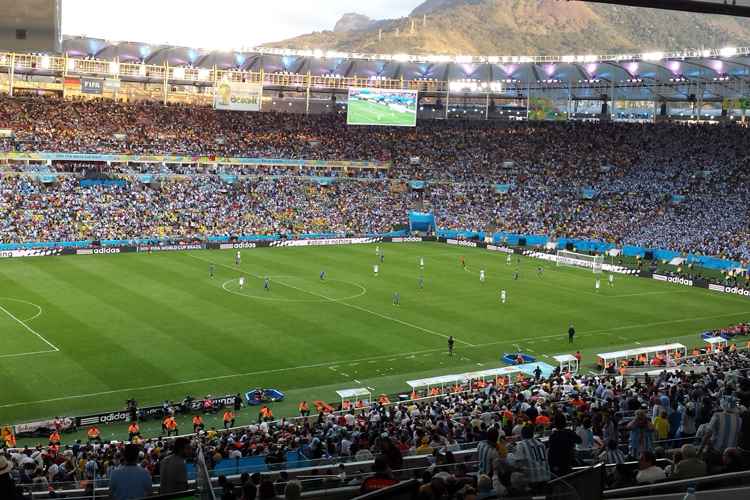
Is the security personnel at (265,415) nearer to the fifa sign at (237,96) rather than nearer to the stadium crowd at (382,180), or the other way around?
the stadium crowd at (382,180)

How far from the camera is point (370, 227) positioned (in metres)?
78.6

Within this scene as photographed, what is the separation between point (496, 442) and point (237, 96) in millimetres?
77246

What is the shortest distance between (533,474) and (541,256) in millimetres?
61669

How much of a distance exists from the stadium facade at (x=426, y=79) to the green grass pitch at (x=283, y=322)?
3240 centimetres

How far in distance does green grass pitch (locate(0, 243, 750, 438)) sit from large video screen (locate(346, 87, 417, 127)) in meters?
25.1

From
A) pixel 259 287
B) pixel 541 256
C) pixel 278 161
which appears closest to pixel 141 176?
pixel 278 161

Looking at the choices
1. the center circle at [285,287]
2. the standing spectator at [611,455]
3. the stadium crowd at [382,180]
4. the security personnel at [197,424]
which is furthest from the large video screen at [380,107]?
the standing spectator at [611,455]

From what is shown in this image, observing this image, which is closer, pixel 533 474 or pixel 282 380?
pixel 533 474

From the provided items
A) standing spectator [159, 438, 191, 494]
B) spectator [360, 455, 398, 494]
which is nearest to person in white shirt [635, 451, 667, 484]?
spectator [360, 455, 398, 494]

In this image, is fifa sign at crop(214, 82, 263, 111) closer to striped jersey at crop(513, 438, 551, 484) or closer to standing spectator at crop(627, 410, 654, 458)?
standing spectator at crop(627, 410, 654, 458)

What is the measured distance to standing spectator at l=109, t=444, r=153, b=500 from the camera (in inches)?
365

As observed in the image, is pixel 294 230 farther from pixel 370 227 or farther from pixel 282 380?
pixel 282 380

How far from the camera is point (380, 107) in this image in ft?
284

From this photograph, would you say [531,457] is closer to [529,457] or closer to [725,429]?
[529,457]
